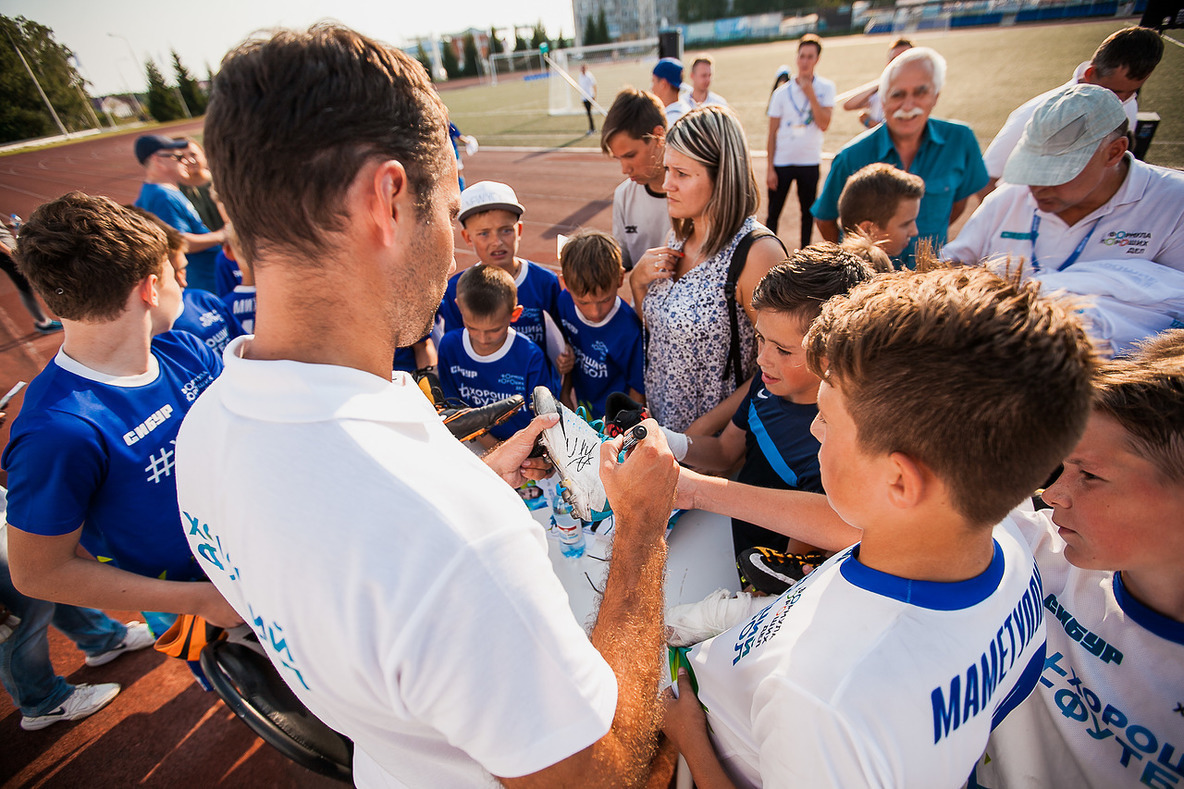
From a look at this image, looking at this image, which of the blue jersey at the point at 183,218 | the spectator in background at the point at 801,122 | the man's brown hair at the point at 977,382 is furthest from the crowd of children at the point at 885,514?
the spectator in background at the point at 801,122

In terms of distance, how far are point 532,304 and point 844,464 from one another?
272 centimetres

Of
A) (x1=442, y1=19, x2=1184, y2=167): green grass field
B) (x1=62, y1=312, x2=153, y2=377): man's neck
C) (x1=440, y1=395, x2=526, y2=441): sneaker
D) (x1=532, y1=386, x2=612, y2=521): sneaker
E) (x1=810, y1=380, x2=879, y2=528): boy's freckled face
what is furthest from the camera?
(x1=442, y1=19, x2=1184, y2=167): green grass field

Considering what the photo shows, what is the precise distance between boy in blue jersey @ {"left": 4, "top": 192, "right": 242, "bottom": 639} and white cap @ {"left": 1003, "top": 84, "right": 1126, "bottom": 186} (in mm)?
3826

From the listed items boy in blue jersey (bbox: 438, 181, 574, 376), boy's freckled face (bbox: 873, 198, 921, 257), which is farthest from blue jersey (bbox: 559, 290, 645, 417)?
boy's freckled face (bbox: 873, 198, 921, 257)

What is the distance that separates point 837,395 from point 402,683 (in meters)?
0.99

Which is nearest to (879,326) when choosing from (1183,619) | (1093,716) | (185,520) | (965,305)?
(965,305)

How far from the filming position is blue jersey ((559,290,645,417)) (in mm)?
3225

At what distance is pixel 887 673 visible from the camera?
0.92 m

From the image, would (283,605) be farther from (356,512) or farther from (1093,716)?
(1093,716)

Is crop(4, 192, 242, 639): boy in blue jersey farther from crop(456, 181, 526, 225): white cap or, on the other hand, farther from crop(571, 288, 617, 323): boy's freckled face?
crop(571, 288, 617, 323): boy's freckled face

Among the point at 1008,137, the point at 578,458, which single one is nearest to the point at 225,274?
the point at 578,458

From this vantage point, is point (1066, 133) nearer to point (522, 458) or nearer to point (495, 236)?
point (522, 458)

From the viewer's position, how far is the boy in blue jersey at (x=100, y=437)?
1.57 m

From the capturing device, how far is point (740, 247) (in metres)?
2.38
